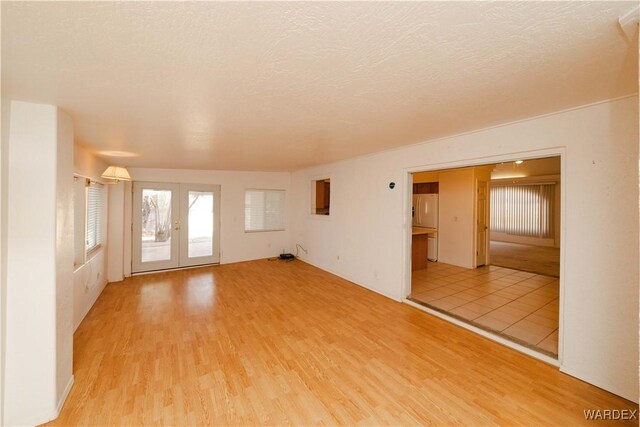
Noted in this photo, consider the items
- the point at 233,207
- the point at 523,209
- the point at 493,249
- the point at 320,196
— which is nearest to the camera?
the point at 233,207

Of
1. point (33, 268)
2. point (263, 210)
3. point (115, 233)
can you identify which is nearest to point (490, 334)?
point (33, 268)

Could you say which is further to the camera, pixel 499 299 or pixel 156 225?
pixel 156 225

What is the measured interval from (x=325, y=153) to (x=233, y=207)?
10.9ft

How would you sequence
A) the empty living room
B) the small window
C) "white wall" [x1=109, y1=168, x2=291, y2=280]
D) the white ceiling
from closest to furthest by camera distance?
the white ceiling → the empty living room → "white wall" [x1=109, y1=168, x2=291, y2=280] → the small window

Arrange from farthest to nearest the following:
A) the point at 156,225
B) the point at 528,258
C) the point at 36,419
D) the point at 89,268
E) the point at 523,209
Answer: the point at 523,209 < the point at 528,258 < the point at 156,225 < the point at 89,268 < the point at 36,419

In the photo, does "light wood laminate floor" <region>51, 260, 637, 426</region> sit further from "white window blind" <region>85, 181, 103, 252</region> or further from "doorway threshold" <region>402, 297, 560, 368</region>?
"white window blind" <region>85, 181, 103, 252</region>

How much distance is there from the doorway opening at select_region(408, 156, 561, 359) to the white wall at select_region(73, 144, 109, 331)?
181 inches

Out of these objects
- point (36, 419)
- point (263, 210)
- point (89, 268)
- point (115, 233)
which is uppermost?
point (263, 210)

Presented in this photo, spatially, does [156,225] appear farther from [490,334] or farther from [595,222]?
[595,222]

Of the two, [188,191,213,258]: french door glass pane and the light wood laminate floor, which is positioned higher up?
[188,191,213,258]: french door glass pane

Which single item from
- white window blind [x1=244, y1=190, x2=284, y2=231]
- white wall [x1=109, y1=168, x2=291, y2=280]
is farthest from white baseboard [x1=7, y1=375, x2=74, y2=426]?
white window blind [x1=244, y1=190, x2=284, y2=231]

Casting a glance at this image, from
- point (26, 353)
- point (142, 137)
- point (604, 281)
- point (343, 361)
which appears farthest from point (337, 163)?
point (26, 353)

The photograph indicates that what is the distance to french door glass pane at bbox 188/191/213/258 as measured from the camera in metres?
6.17

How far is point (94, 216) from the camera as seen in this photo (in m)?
4.38
